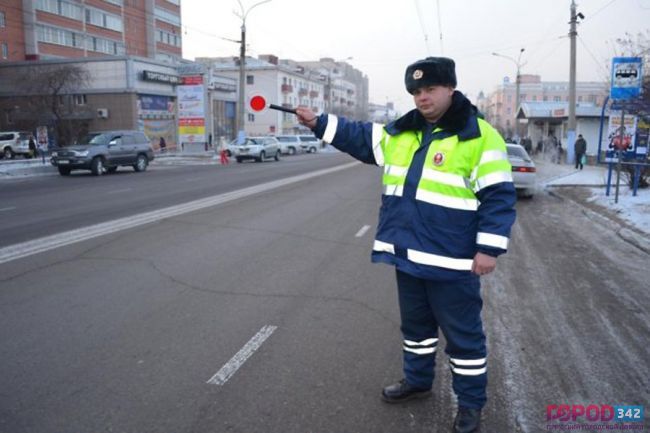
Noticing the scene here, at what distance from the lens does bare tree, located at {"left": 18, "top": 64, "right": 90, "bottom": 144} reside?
1368 inches

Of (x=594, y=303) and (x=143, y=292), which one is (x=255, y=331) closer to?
(x=143, y=292)

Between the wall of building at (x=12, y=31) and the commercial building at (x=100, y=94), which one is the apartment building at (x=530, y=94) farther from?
the wall of building at (x=12, y=31)

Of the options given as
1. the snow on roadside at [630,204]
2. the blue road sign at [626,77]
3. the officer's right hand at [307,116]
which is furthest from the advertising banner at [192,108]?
the officer's right hand at [307,116]

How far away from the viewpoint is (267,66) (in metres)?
86.0

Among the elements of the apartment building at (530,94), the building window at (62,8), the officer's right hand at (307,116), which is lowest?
the officer's right hand at (307,116)

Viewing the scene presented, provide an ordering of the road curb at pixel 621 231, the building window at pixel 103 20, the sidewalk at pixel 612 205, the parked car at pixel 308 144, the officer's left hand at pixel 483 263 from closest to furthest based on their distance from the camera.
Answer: the officer's left hand at pixel 483 263 → the road curb at pixel 621 231 → the sidewalk at pixel 612 205 → the parked car at pixel 308 144 → the building window at pixel 103 20

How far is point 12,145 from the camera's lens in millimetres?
36844

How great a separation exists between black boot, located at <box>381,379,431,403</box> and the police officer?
1.18 feet

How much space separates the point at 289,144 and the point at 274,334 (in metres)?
50.4

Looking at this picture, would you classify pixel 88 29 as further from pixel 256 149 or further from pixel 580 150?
pixel 580 150

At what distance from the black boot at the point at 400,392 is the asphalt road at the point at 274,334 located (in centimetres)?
8

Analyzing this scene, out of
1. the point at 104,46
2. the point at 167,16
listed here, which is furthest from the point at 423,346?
the point at 167,16

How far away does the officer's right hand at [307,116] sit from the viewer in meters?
3.48

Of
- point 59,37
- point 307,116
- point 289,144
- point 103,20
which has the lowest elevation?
point 289,144
